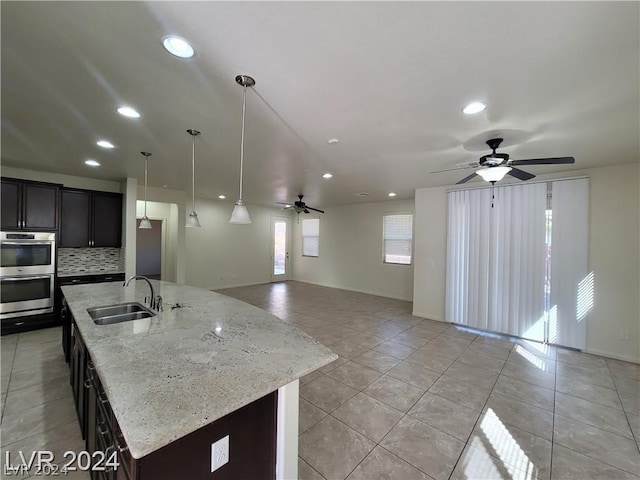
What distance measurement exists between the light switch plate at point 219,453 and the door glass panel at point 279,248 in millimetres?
8084

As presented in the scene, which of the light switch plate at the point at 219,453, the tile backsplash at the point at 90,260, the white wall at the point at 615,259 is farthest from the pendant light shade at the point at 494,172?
the tile backsplash at the point at 90,260

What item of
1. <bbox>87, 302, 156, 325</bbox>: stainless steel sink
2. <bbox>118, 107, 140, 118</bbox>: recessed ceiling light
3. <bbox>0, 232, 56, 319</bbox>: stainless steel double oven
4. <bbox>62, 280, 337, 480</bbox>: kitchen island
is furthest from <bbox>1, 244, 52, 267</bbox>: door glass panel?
<bbox>118, 107, 140, 118</bbox>: recessed ceiling light

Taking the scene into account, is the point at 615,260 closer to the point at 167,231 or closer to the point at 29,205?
the point at 29,205

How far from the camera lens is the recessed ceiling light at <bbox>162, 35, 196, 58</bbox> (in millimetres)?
1442

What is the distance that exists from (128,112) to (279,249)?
7151 millimetres

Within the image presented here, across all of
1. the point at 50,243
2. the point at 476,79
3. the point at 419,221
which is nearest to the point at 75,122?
the point at 50,243

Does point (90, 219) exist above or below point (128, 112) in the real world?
below

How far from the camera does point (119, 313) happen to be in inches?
98.5

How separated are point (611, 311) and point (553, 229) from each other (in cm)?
129

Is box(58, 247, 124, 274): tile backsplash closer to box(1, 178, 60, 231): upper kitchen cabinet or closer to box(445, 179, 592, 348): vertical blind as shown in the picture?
box(1, 178, 60, 231): upper kitchen cabinet

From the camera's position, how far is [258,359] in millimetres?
1400

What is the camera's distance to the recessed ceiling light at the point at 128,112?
2285mm

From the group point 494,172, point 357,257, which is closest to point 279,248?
point 357,257

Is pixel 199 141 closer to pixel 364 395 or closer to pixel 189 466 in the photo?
pixel 189 466
